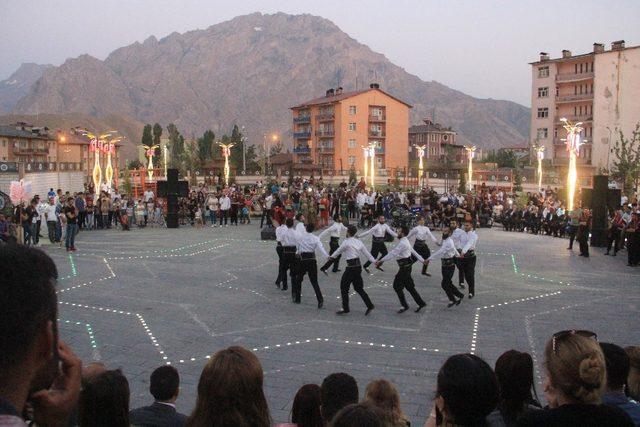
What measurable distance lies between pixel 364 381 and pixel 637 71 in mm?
59339

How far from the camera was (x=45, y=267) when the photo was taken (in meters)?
1.85

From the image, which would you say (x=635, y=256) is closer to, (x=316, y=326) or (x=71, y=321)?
(x=316, y=326)

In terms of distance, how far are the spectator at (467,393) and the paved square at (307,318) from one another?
4.06 m

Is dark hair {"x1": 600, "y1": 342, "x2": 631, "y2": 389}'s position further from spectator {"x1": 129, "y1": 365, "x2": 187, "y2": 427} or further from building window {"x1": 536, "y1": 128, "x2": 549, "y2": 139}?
building window {"x1": 536, "y1": 128, "x2": 549, "y2": 139}

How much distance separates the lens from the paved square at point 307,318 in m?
9.14

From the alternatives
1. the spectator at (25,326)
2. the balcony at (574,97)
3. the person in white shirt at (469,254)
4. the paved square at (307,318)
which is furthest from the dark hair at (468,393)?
the balcony at (574,97)

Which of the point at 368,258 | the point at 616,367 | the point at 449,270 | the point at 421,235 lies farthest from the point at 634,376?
the point at 421,235

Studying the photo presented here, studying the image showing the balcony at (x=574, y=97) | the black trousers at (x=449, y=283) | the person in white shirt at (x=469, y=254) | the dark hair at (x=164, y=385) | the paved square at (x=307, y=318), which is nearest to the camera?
the dark hair at (x=164, y=385)

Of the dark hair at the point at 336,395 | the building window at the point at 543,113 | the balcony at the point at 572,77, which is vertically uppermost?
the balcony at the point at 572,77

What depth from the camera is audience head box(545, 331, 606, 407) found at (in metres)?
3.10

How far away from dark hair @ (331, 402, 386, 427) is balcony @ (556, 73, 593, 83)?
67835 mm

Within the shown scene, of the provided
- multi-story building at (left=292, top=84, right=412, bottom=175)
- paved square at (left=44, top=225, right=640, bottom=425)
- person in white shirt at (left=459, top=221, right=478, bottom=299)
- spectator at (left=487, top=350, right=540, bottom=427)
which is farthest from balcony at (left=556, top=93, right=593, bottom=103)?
spectator at (left=487, top=350, right=540, bottom=427)

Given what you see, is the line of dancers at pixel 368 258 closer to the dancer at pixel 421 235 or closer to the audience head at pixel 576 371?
the dancer at pixel 421 235

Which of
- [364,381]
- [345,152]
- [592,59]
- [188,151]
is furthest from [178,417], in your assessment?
[188,151]
